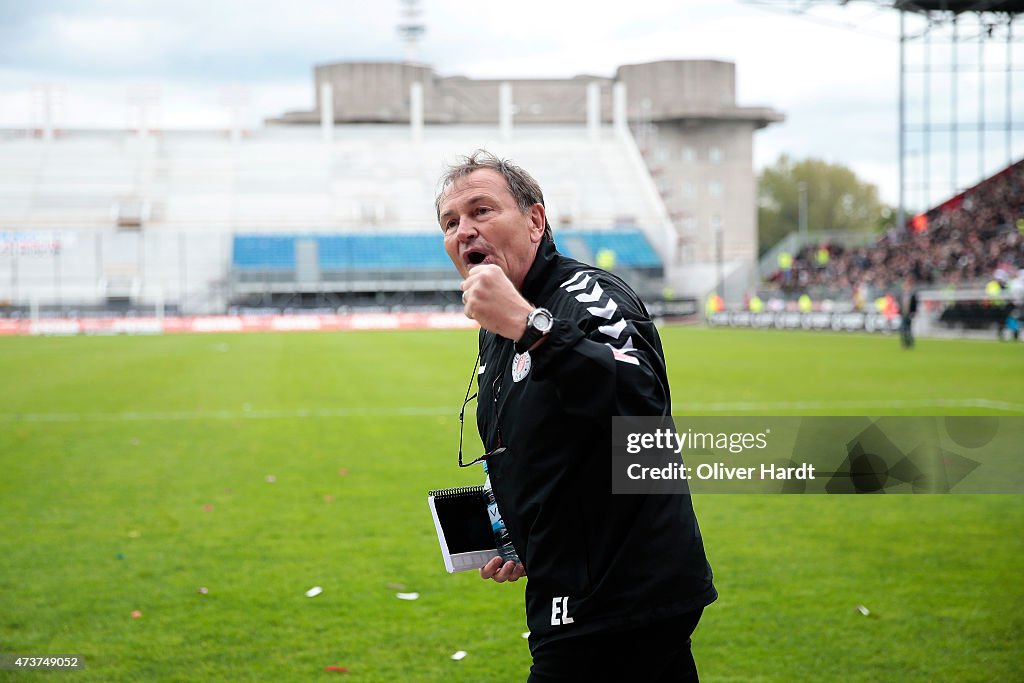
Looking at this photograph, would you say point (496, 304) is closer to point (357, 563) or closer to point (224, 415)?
point (357, 563)

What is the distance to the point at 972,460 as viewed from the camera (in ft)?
13.5

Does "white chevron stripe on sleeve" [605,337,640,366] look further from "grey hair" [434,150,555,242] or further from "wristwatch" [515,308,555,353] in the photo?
"grey hair" [434,150,555,242]

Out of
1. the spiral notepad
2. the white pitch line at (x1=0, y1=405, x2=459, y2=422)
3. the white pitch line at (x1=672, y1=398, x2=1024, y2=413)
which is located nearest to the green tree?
the white pitch line at (x1=672, y1=398, x2=1024, y2=413)

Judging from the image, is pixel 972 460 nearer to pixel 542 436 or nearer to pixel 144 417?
pixel 542 436

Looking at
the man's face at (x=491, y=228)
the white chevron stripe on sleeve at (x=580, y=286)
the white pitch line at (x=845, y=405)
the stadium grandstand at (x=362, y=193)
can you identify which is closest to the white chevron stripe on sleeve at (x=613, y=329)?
the white chevron stripe on sleeve at (x=580, y=286)

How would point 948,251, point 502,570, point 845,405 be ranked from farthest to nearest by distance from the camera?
1. point 948,251
2. point 845,405
3. point 502,570

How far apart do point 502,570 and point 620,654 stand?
584 mm

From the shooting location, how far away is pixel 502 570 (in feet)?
9.93

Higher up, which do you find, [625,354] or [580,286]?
[580,286]

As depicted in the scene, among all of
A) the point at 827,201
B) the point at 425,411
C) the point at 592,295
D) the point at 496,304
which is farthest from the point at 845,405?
the point at 827,201

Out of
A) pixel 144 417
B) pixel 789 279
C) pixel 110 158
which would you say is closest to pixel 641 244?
pixel 789 279

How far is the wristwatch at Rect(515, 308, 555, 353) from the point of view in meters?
2.24

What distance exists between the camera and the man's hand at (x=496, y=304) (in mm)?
2285

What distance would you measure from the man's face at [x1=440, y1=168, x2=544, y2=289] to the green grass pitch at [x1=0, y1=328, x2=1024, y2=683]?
1.08 m
